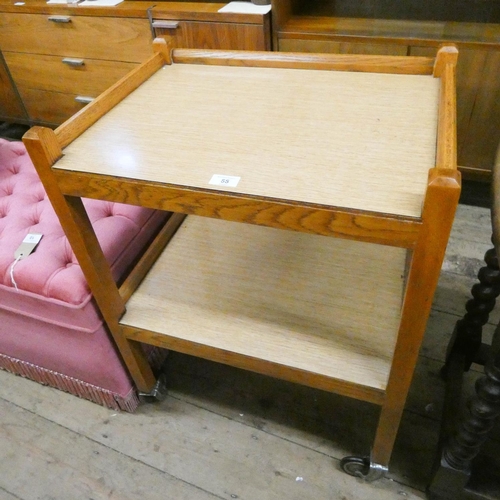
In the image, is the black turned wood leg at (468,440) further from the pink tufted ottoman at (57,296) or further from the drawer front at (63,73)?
the drawer front at (63,73)

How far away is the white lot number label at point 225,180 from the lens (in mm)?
591

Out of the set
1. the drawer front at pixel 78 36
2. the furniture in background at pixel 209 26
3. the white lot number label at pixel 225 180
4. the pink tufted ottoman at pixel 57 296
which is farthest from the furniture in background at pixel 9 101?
the white lot number label at pixel 225 180

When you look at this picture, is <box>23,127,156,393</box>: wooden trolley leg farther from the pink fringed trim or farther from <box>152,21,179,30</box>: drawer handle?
<box>152,21,179,30</box>: drawer handle

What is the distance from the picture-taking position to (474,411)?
2.31ft

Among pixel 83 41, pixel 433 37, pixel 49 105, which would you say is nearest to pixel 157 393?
pixel 433 37

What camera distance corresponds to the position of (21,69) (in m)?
1.93

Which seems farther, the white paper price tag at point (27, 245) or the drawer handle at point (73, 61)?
the drawer handle at point (73, 61)

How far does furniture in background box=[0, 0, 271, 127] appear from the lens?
1.45 m

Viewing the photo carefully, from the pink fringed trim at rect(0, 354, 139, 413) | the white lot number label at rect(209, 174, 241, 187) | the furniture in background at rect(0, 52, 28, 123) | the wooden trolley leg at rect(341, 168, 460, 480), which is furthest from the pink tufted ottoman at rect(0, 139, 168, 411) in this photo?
the furniture in background at rect(0, 52, 28, 123)

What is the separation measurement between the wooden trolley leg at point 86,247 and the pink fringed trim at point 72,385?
77 millimetres

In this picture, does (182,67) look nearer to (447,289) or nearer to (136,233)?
(136,233)

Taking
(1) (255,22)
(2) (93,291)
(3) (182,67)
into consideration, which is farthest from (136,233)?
(1) (255,22)

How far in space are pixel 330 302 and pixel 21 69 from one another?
5.86 feet

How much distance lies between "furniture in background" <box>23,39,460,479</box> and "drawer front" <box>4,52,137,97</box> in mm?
951
